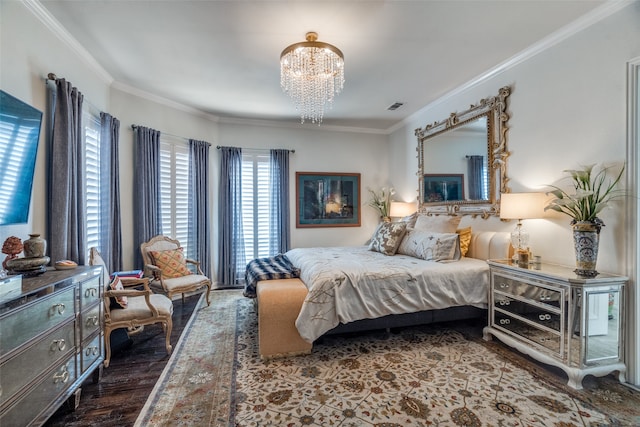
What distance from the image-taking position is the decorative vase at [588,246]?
2.16 metres

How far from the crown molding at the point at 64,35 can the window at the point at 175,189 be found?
1.12 m

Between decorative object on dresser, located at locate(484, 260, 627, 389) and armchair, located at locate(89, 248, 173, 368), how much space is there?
3240 millimetres

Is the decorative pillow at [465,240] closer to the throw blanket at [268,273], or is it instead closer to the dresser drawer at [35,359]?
the throw blanket at [268,273]

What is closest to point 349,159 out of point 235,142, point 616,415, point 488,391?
point 235,142

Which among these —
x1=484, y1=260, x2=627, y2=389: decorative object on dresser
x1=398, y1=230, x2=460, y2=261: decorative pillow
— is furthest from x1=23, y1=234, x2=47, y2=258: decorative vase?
x1=484, y1=260, x2=627, y2=389: decorative object on dresser

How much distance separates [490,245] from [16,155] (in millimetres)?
4186

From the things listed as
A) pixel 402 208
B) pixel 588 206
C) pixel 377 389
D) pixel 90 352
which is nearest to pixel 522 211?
pixel 588 206

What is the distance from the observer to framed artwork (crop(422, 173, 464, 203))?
3943 millimetres

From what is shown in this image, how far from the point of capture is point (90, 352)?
2.02 m

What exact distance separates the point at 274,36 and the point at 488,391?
3.38 m

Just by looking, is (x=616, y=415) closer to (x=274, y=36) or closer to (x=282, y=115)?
(x=274, y=36)

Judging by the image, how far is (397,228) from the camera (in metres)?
3.86

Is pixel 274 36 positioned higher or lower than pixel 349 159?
higher

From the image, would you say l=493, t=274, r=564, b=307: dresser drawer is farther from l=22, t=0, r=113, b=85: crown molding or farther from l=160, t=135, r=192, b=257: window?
l=22, t=0, r=113, b=85: crown molding
